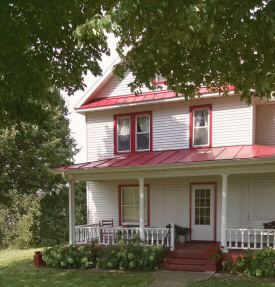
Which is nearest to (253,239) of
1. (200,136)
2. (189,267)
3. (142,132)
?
(189,267)

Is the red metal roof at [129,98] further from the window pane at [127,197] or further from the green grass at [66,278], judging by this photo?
the green grass at [66,278]

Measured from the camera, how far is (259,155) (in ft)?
36.7

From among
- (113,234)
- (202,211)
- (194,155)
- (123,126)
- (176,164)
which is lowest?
(113,234)

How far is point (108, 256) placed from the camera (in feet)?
39.2

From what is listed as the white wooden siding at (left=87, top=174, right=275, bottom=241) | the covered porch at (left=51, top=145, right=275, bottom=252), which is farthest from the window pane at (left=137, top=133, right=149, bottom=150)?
the white wooden siding at (left=87, top=174, right=275, bottom=241)

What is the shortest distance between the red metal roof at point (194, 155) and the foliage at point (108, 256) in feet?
9.30

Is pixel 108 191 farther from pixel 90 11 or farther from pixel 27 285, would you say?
pixel 90 11

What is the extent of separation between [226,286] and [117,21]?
23.3 ft

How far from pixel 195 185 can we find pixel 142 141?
310 cm

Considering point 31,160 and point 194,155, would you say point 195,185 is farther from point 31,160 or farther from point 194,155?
point 31,160

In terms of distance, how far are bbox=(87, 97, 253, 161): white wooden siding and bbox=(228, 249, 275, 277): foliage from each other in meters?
4.72

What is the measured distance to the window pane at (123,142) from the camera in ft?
52.3

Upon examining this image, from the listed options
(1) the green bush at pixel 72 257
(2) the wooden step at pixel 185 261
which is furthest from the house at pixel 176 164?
(1) the green bush at pixel 72 257

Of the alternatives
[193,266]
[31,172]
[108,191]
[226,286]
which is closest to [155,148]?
[108,191]
